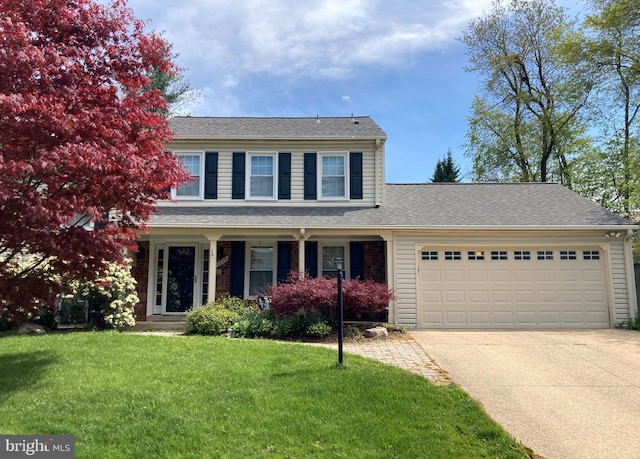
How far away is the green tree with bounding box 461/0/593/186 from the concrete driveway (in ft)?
50.2

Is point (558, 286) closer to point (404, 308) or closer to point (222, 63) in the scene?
point (404, 308)

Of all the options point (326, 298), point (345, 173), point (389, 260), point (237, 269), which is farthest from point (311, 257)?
point (326, 298)

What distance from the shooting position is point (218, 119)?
14.5 metres

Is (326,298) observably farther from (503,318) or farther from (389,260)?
(503,318)

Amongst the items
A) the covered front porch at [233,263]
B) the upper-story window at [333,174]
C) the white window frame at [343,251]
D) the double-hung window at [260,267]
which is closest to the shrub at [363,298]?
the covered front porch at [233,263]

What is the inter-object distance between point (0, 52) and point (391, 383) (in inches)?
227

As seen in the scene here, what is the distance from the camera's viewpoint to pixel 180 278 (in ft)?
40.5

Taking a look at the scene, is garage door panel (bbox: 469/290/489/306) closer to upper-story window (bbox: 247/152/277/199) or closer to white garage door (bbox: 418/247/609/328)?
white garage door (bbox: 418/247/609/328)

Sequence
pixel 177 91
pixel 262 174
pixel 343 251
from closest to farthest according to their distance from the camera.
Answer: pixel 343 251, pixel 262 174, pixel 177 91

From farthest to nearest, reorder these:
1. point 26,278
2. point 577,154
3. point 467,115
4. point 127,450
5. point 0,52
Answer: point 467,115 < point 577,154 < point 26,278 < point 0,52 < point 127,450

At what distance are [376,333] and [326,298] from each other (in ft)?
4.43

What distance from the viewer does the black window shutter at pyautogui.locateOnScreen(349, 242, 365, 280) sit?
1216 cm

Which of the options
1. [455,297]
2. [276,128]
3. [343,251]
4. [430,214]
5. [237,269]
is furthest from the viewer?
[276,128]

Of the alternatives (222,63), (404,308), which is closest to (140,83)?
(404,308)
